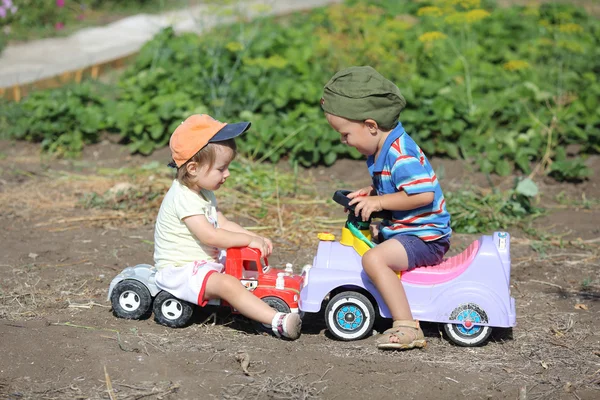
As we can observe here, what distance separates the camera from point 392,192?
148 inches

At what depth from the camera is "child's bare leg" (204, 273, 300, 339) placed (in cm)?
372

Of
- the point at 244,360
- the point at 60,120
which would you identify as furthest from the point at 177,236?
the point at 60,120

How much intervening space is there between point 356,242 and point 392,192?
0.30 metres

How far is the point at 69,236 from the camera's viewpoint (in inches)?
204

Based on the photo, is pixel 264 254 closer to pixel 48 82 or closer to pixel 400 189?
pixel 400 189

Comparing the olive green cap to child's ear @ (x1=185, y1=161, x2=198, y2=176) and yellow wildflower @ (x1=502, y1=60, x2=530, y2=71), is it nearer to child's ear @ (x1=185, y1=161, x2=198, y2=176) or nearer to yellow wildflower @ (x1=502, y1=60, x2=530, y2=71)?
child's ear @ (x1=185, y1=161, x2=198, y2=176)

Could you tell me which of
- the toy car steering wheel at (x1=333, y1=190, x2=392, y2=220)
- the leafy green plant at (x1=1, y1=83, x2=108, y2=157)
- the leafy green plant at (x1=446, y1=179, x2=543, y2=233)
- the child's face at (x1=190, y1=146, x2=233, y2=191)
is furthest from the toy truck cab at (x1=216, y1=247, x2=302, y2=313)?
the leafy green plant at (x1=1, y1=83, x2=108, y2=157)

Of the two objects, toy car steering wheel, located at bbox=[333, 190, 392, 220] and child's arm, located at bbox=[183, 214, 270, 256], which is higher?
toy car steering wheel, located at bbox=[333, 190, 392, 220]

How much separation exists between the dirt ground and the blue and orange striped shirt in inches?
21.6

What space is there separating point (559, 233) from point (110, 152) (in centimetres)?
377

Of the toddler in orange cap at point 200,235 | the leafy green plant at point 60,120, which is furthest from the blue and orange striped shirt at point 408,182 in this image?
the leafy green plant at point 60,120

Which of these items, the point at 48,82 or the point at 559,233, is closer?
the point at 559,233

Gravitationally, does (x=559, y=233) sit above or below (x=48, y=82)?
below

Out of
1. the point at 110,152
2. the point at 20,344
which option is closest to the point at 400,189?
the point at 20,344
